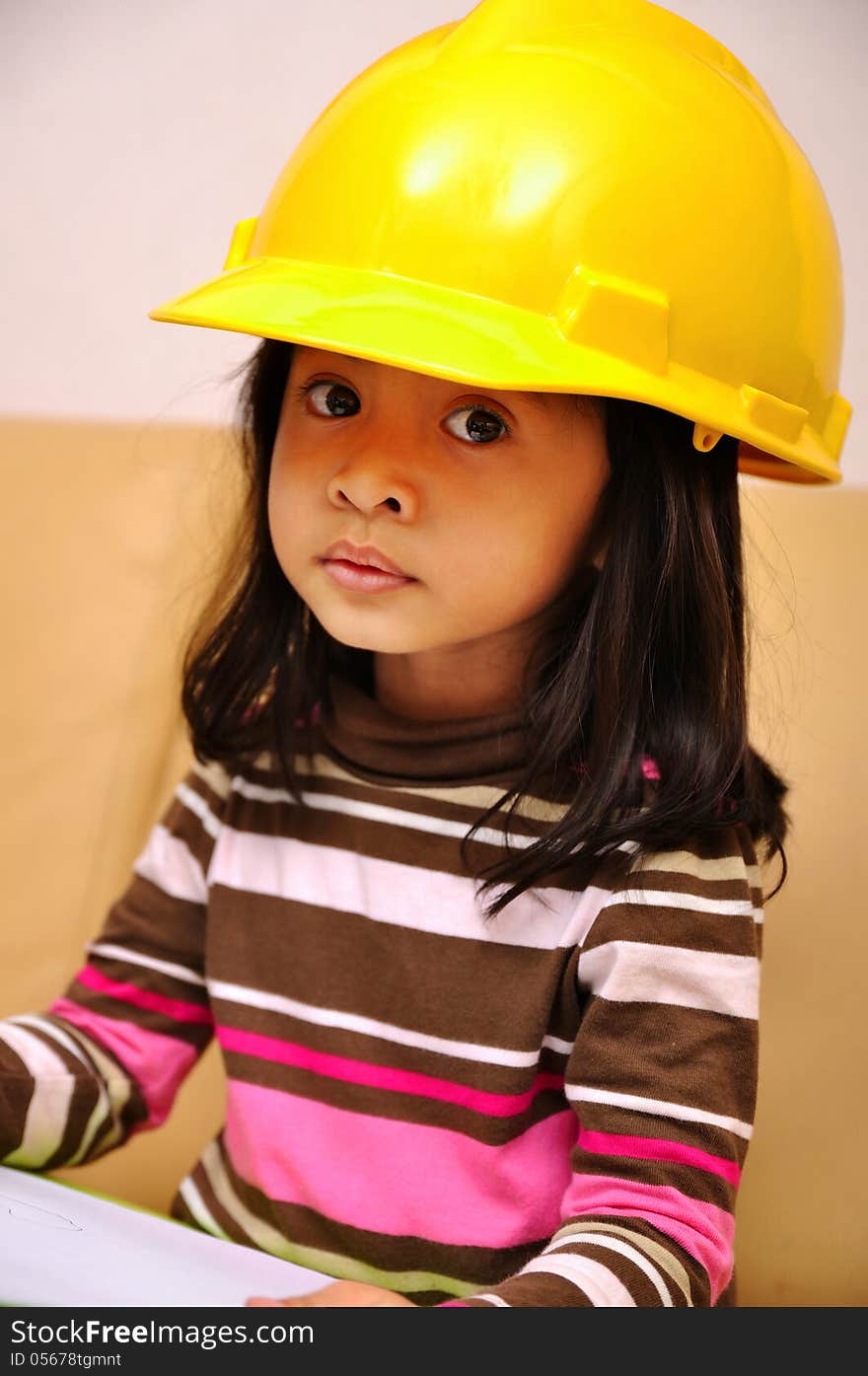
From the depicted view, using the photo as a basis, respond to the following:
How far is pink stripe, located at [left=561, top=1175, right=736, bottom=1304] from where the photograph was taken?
1.54ft

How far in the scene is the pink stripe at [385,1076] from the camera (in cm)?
54

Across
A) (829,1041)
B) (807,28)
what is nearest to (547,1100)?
(829,1041)

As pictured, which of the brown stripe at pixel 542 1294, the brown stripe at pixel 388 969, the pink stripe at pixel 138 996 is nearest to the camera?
the brown stripe at pixel 542 1294

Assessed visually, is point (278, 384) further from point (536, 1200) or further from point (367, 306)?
point (536, 1200)

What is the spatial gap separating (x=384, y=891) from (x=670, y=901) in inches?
4.8

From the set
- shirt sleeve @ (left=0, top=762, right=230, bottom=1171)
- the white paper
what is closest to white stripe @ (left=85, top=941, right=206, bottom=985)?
shirt sleeve @ (left=0, top=762, right=230, bottom=1171)

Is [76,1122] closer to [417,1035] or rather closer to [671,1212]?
[417,1035]

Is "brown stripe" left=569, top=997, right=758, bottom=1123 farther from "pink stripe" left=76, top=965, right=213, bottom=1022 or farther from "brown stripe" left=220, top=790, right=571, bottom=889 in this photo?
"pink stripe" left=76, top=965, right=213, bottom=1022

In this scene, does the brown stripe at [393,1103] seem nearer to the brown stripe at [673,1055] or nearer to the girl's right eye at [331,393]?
the brown stripe at [673,1055]

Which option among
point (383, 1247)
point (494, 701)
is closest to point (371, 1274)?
point (383, 1247)

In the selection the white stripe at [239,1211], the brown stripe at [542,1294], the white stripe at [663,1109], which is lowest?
the white stripe at [239,1211]

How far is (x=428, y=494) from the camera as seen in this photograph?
490mm

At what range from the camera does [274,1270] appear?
478 mm

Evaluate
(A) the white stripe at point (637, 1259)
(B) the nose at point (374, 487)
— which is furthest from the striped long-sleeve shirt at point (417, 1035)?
(B) the nose at point (374, 487)
